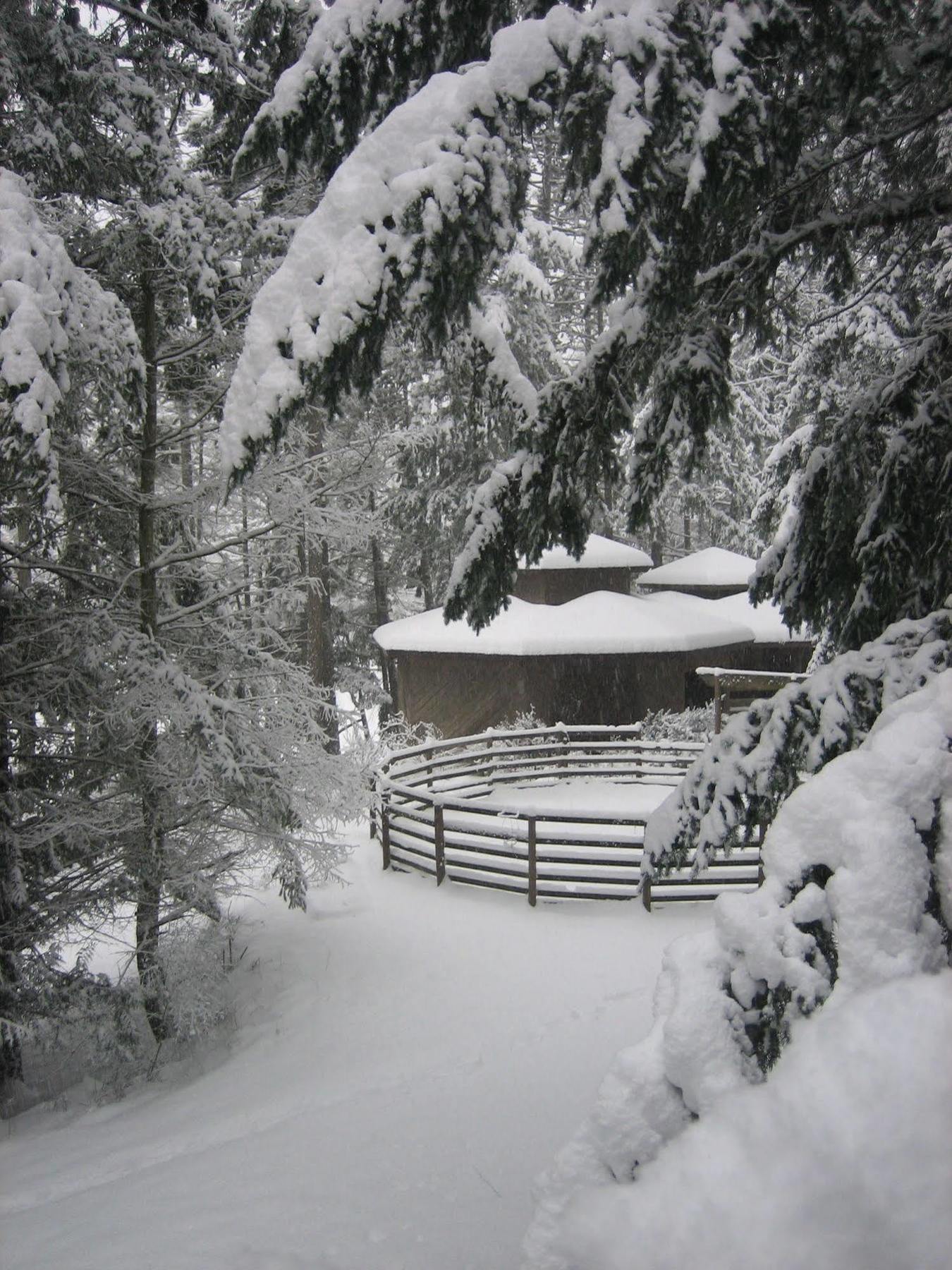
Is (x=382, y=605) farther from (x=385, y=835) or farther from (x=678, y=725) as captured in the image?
(x=385, y=835)

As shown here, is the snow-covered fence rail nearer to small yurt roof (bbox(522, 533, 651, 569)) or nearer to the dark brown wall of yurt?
the dark brown wall of yurt

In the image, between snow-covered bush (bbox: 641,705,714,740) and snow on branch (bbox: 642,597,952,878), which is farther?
snow-covered bush (bbox: 641,705,714,740)

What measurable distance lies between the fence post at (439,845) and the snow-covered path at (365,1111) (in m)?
0.95

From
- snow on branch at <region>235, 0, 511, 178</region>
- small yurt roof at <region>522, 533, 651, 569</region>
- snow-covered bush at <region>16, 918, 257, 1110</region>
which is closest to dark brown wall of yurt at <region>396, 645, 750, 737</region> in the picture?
small yurt roof at <region>522, 533, 651, 569</region>

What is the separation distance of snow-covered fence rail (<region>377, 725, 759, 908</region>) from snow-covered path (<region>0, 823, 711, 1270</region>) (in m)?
0.47

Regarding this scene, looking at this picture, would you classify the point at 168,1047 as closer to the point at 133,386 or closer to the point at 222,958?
the point at 222,958

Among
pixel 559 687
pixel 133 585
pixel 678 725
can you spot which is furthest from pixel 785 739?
pixel 559 687

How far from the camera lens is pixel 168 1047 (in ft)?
28.9

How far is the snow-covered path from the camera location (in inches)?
199

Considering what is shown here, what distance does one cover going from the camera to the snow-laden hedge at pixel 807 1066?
1475 millimetres

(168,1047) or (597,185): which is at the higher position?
(597,185)

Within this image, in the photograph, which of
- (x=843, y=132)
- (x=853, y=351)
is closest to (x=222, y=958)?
(x=843, y=132)

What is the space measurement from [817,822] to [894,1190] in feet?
2.61

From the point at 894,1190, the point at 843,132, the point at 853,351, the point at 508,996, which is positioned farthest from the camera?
the point at 853,351
